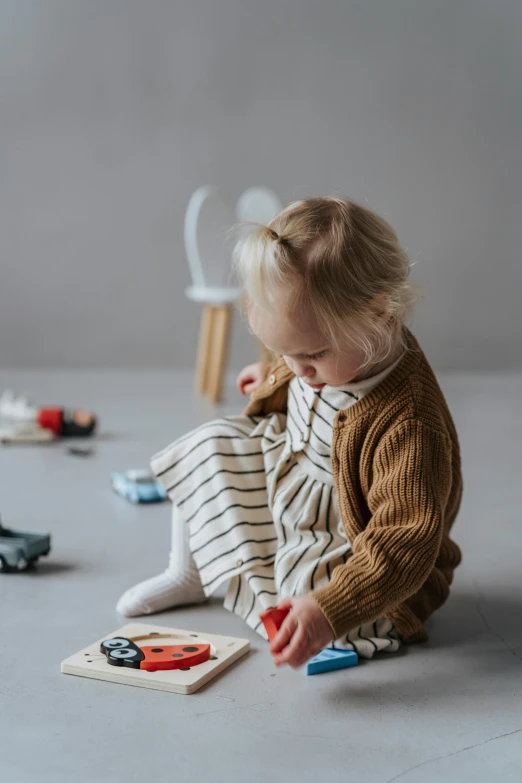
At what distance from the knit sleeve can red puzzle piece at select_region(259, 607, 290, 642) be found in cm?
4

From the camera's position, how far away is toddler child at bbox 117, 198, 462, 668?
37.4 inches

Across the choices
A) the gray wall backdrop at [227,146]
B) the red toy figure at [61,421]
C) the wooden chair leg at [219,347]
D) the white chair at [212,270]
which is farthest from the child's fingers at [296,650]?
the gray wall backdrop at [227,146]

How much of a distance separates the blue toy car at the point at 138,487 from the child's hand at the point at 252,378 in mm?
430

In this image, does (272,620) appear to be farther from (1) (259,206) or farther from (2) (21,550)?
(1) (259,206)

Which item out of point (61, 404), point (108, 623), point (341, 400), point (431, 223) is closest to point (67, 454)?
point (61, 404)

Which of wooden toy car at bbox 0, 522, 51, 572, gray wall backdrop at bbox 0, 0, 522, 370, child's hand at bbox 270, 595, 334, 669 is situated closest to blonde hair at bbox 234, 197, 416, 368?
child's hand at bbox 270, 595, 334, 669

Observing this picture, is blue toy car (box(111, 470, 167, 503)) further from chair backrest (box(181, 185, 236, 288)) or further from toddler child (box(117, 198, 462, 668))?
chair backrest (box(181, 185, 236, 288))

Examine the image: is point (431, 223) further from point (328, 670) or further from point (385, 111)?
point (328, 670)

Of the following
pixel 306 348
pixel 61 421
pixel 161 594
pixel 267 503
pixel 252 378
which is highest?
pixel 306 348

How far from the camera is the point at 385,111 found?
3.74 metres

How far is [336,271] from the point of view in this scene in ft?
3.17

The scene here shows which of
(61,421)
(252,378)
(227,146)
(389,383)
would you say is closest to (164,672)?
(389,383)

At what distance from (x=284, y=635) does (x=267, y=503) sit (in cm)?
28

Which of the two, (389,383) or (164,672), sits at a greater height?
(389,383)
